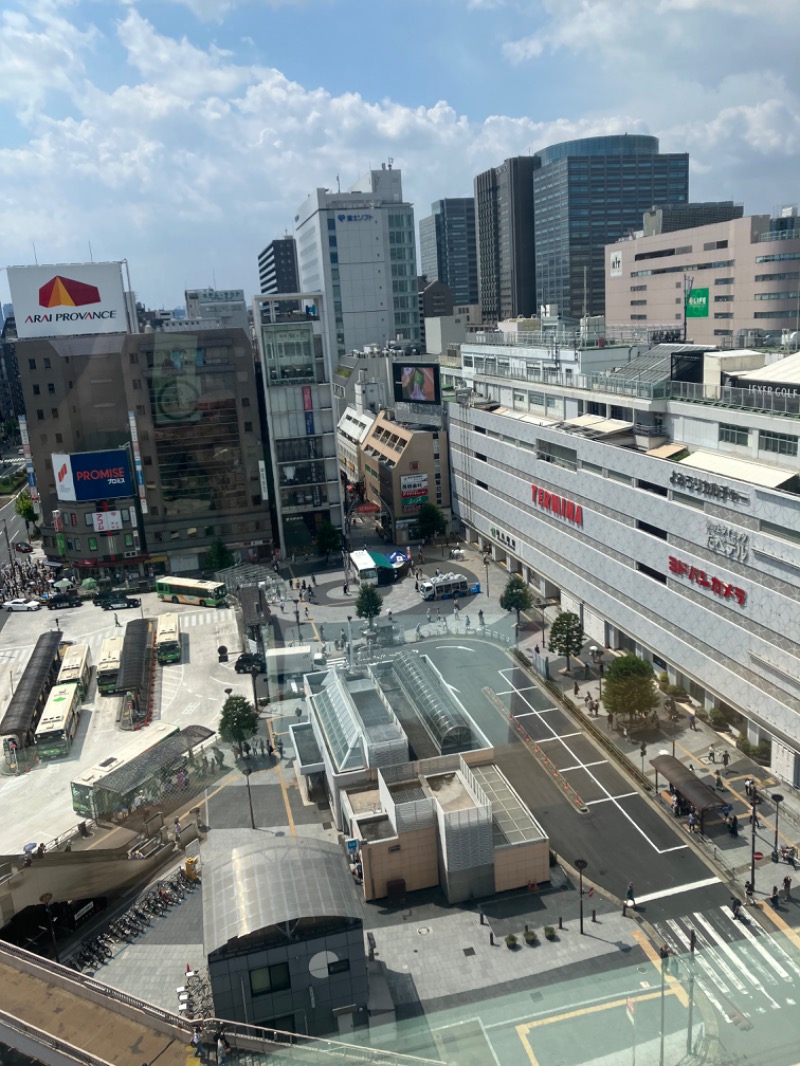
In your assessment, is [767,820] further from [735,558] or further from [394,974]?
[394,974]

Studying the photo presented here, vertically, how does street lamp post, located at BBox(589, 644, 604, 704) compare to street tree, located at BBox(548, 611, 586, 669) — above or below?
below

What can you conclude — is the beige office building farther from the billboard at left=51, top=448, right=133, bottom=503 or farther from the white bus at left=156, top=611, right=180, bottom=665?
the white bus at left=156, top=611, right=180, bottom=665

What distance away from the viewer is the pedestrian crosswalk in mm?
18078

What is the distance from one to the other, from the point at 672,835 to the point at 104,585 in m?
50.4

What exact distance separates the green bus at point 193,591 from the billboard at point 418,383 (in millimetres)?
24686

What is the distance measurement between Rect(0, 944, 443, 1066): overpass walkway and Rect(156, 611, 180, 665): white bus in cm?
2799

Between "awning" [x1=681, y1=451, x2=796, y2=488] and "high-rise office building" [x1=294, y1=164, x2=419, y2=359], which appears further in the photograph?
"high-rise office building" [x1=294, y1=164, x2=419, y2=359]

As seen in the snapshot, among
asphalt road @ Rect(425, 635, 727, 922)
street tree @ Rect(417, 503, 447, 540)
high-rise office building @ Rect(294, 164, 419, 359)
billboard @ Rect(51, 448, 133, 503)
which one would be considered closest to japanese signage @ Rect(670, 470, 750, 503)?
asphalt road @ Rect(425, 635, 727, 922)

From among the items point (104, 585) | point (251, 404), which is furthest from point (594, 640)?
point (104, 585)

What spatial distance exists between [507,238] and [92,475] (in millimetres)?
130130

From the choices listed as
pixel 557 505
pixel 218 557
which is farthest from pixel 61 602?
pixel 557 505

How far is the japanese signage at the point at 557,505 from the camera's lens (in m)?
46.8

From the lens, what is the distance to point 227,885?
22172mm

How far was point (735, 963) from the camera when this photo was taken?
22.2 meters
